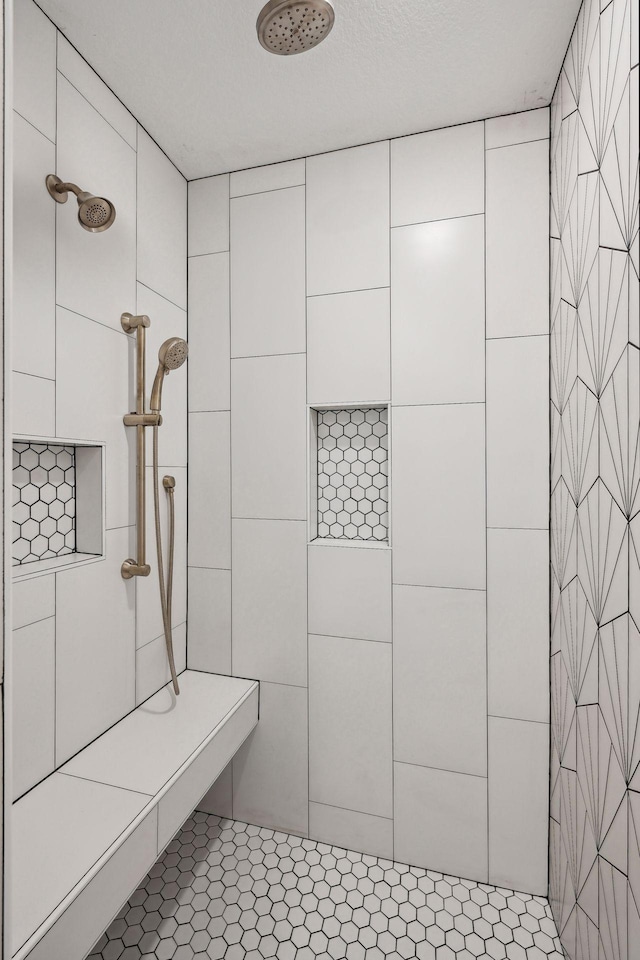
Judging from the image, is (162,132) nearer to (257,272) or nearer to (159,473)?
(257,272)

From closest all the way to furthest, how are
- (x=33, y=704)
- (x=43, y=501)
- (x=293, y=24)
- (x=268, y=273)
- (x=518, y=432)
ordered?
(x=293, y=24), (x=33, y=704), (x=43, y=501), (x=518, y=432), (x=268, y=273)

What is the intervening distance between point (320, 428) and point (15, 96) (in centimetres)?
121

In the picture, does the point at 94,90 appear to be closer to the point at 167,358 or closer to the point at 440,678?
the point at 167,358

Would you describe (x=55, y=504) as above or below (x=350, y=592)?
above

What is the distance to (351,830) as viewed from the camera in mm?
1726

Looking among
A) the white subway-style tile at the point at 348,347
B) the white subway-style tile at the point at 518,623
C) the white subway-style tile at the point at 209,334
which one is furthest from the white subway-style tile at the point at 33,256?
the white subway-style tile at the point at 518,623

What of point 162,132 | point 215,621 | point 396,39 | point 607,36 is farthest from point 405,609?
point 162,132

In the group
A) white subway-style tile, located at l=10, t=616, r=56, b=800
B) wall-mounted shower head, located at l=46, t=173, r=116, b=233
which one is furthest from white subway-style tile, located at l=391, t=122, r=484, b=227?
white subway-style tile, located at l=10, t=616, r=56, b=800

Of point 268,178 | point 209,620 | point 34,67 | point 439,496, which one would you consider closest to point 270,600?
point 209,620

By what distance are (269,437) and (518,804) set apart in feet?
4.58

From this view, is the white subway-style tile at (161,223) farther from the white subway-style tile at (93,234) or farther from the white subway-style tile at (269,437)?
the white subway-style tile at (269,437)

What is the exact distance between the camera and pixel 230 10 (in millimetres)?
1220

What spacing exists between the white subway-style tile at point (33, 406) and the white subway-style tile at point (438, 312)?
39.2 inches

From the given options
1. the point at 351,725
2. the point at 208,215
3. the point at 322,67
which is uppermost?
the point at 322,67
